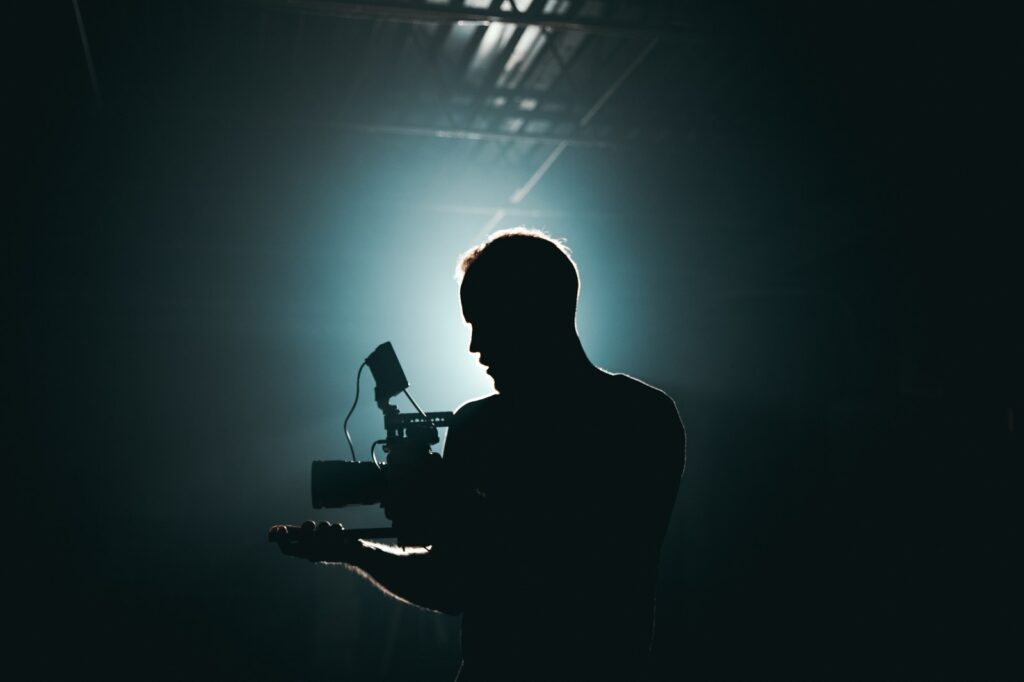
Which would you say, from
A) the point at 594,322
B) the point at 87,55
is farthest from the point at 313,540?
the point at 594,322

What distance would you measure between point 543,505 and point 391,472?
0.79ft

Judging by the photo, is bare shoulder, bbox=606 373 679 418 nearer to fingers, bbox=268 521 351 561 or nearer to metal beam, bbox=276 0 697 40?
fingers, bbox=268 521 351 561

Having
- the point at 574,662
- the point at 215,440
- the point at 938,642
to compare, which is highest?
the point at 574,662

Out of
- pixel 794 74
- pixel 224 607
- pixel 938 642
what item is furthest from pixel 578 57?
pixel 224 607

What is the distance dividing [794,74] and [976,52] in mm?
1097

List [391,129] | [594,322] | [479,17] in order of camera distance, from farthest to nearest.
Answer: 1. [594,322]
2. [391,129]
3. [479,17]

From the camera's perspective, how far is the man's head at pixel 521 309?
1.44m

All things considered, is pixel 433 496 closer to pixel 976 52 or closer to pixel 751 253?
pixel 976 52

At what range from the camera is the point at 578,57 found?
593 cm

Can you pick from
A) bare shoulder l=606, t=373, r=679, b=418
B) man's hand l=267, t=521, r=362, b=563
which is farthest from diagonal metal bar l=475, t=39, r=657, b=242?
man's hand l=267, t=521, r=362, b=563

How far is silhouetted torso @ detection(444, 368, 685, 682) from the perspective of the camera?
128cm

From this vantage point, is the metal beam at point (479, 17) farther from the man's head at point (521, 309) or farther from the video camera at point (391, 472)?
the video camera at point (391, 472)

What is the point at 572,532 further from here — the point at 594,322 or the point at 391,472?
the point at 594,322

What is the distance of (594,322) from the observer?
297 inches
